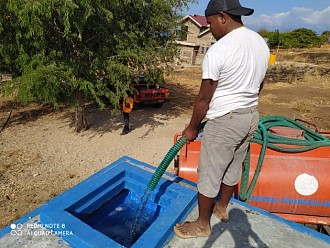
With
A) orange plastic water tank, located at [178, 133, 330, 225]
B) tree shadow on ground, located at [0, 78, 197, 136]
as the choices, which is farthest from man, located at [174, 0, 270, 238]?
tree shadow on ground, located at [0, 78, 197, 136]

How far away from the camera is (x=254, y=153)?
3080 mm

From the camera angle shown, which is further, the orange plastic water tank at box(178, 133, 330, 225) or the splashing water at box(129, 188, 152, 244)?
the orange plastic water tank at box(178, 133, 330, 225)

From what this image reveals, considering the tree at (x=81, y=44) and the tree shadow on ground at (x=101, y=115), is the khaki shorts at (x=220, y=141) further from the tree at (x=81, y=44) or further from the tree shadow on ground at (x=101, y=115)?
the tree shadow on ground at (x=101, y=115)

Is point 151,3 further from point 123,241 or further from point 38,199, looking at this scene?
point 123,241

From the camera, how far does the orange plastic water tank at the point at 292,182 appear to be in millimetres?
2904

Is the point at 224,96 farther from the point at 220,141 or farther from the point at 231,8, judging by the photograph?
the point at 231,8

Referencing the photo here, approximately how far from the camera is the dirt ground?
16.7ft

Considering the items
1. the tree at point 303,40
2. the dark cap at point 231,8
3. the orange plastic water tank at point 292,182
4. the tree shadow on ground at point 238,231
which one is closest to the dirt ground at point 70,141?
the orange plastic water tank at point 292,182

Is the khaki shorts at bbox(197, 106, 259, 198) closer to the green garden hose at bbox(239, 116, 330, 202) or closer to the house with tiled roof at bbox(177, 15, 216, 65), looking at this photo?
the green garden hose at bbox(239, 116, 330, 202)

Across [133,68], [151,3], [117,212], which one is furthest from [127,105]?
[117,212]

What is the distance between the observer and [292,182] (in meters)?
2.90

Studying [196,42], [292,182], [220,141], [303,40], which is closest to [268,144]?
[292,182]

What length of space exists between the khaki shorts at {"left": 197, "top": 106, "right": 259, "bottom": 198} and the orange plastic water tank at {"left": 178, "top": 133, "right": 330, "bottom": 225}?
3.17 feet

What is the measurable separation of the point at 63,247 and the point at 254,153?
2162 millimetres
